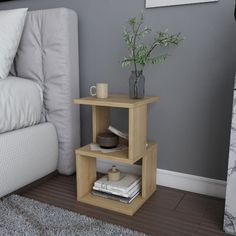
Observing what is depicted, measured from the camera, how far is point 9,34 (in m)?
1.44

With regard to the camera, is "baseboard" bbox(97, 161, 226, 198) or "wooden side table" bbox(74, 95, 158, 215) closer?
"wooden side table" bbox(74, 95, 158, 215)

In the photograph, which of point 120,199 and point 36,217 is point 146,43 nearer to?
point 120,199

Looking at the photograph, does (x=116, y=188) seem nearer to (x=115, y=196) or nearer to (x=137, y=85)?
(x=115, y=196)

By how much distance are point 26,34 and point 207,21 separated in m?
0.98

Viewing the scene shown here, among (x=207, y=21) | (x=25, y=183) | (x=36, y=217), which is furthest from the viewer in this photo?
(x=25, y=183)

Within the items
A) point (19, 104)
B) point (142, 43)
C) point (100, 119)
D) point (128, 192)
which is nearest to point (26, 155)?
point (19, 104)

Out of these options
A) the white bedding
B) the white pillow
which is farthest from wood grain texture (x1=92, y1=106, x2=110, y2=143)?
the white pillow

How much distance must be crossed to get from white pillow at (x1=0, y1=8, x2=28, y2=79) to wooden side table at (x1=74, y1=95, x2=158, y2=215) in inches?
18.4

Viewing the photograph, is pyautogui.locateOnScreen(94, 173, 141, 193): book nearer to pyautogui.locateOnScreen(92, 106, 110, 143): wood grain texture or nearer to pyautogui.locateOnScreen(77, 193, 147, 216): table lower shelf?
pyautogui.locateOnScreen(77, 193, 147, 216): table lower shelf

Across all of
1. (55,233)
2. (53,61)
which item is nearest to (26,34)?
(53,61)

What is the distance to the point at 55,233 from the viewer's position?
1047 millimetres

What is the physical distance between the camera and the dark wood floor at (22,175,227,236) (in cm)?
112

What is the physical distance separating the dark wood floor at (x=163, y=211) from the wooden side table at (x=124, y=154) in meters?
0.04

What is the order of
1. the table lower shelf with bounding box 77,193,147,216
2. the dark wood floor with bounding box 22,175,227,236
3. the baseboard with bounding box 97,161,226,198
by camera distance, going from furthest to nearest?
the baseboard with bounding box 97,161,226,198
the table lower shelf with bounding box 77,193,147,216
the dark wood floor with bounding box 22,175,227,236
